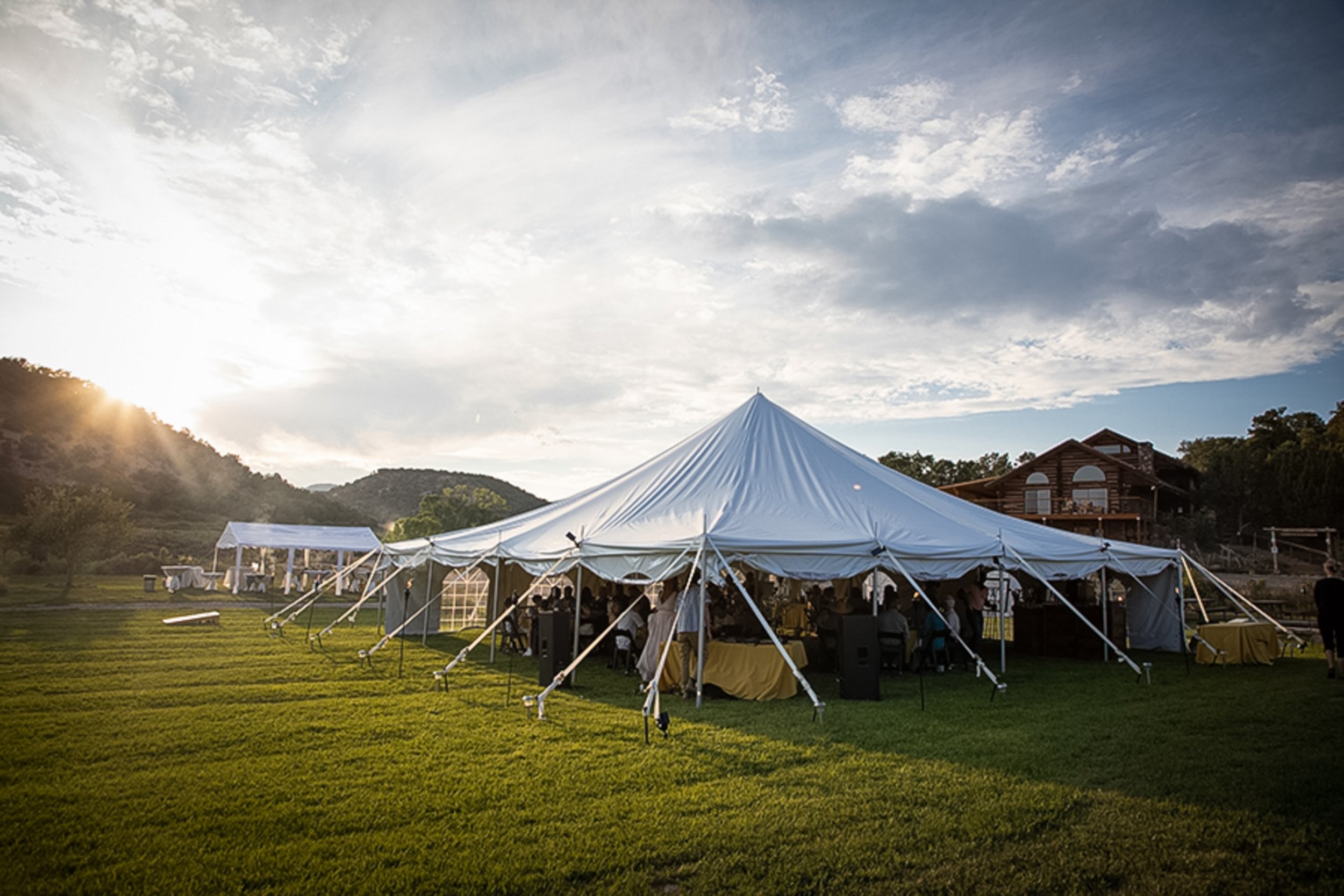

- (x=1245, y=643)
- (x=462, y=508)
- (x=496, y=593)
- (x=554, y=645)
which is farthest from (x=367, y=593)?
(x=462, y=508)

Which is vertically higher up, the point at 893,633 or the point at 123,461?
the point at 123,461

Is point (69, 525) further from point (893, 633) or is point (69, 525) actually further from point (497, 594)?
point (893, 633)

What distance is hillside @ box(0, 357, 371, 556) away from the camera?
188ft

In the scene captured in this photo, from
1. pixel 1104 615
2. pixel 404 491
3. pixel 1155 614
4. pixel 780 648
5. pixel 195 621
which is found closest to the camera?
pixel 780 648

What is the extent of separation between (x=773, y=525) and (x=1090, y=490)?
88.2 feet

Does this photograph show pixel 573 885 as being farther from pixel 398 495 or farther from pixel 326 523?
pixel 398 495

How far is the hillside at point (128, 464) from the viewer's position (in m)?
57.3

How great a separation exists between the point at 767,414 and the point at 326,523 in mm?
56631

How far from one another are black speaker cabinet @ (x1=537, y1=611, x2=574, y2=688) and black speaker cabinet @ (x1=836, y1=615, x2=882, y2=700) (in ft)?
11.9

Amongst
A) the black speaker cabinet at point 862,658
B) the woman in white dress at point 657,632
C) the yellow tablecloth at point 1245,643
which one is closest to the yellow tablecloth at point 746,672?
the woman in white dress at point 657,632

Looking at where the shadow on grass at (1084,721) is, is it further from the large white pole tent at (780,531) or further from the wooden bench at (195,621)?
the wooden bench at (195,621)

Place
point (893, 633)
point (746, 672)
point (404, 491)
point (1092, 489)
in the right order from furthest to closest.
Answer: point (404, 491) < point (1092, 489) < point (893, 633) < point (746, 672)

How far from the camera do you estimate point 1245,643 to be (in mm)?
12141

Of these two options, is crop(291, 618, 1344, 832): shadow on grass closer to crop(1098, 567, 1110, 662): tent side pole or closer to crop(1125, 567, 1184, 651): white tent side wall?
crop(1098, 567, 1110, 662): tent side pole
